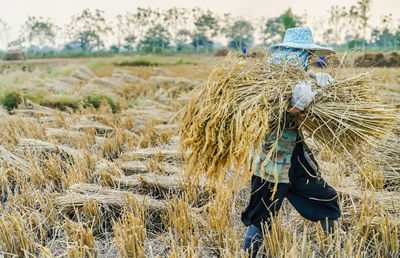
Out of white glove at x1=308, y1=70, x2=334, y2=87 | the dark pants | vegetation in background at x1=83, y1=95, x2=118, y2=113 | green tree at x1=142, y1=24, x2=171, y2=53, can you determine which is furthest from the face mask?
green tree at x1=142, y1=24, x2=171, y2=53

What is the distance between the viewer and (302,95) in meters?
1.32

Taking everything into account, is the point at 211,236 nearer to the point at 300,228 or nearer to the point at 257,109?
the point at 300,228

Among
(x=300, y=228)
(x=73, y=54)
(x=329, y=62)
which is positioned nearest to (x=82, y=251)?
(x=300, y=228)

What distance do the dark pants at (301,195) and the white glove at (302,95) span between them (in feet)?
0.92

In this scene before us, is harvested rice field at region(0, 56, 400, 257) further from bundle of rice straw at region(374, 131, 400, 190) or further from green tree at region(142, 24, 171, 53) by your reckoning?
green tree at region(142, 24, 171, 53)

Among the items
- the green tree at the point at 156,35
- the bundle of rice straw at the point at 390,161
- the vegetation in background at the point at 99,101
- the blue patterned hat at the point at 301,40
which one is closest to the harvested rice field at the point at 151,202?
the bundle of rice straw at the point at 390,161

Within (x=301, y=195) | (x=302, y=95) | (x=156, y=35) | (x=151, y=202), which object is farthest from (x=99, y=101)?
(x=156, y=35)

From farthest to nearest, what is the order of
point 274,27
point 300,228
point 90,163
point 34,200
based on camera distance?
point 274,27 < point 90,163 < point 34,200 < point 300,228

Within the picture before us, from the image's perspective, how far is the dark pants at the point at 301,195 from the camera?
1512 mm

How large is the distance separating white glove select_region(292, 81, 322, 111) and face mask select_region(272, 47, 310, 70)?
7.6 inches

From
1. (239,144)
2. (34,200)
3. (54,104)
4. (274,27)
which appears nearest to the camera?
(239,144)

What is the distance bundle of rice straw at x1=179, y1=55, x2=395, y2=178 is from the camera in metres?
1.32

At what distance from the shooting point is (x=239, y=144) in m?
1.29

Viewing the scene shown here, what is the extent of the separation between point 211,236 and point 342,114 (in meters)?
0.87
